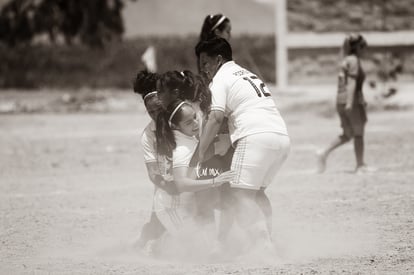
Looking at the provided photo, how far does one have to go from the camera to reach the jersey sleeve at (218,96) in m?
6.88

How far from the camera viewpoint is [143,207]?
9773 millimetres

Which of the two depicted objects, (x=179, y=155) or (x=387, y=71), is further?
(x=387, y=71)

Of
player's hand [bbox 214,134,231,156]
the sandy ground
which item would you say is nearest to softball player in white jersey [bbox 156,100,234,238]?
player's hand [bbox 214,134,231,156]

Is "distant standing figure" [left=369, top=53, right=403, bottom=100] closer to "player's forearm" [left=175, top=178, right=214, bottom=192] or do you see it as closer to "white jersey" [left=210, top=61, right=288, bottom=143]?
"white jersey" [left=210, top=61, right=288, bottom=143]

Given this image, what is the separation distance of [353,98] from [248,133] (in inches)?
197

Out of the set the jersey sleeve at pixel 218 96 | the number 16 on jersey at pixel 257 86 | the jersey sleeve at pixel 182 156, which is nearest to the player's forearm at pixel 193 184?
the jersey sleeve at pixel 182 156

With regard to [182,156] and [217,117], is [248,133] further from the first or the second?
[182,156]

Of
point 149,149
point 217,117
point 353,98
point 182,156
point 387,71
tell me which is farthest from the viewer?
point 387,71

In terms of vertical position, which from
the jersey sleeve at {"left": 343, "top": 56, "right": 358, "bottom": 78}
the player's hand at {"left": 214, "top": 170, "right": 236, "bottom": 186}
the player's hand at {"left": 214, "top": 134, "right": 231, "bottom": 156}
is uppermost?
the player's hand at {"left": 214, "top": 134, "right": 231, "bottom": 156}

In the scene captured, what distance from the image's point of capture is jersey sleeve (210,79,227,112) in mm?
6883

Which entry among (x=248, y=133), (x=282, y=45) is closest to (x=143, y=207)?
(x=248, y=133)

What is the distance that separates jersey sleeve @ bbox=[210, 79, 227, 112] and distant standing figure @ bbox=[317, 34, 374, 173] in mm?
4925

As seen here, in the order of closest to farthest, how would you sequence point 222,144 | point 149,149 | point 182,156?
point 182,156
point 149,149
point 222,144

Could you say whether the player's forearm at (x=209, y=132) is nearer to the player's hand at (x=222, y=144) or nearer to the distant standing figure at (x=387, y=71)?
the player's hand at (x=222, y=144)
